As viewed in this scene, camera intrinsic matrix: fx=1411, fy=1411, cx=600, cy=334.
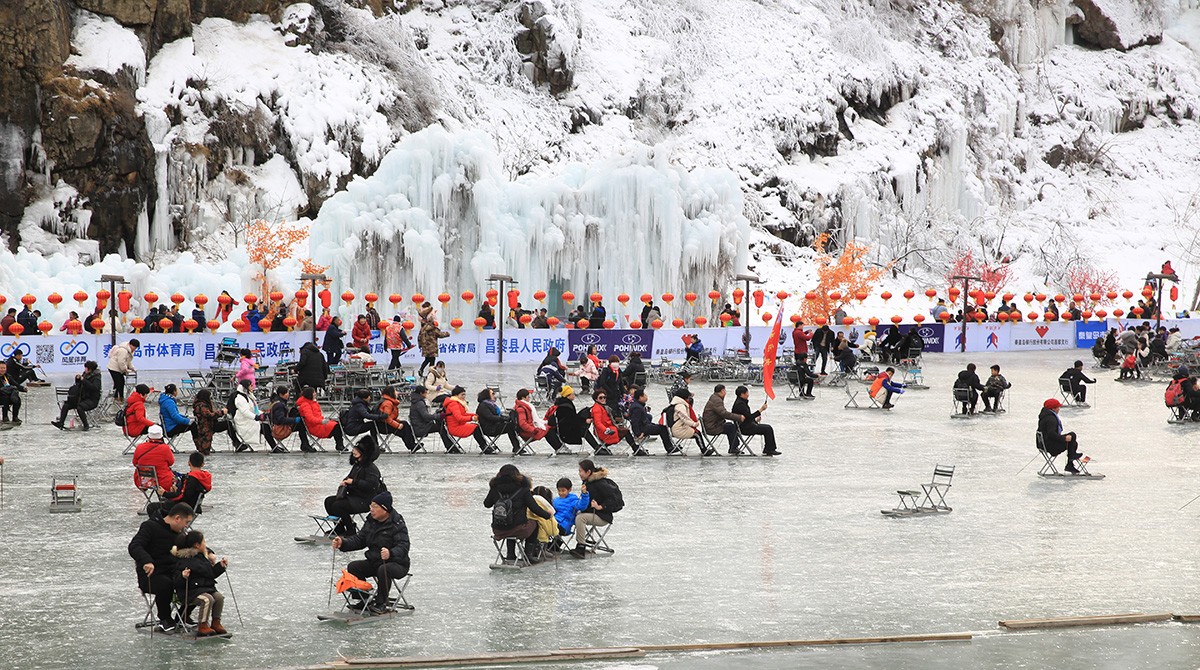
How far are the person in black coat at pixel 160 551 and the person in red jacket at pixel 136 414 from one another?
8.46m

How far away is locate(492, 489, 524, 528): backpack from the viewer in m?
13.1

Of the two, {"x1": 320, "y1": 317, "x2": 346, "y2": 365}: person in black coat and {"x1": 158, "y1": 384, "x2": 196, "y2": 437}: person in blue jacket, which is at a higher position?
{"x1": 320, "y1": 317, "x2": 346, "y2": 365}: person in black coat

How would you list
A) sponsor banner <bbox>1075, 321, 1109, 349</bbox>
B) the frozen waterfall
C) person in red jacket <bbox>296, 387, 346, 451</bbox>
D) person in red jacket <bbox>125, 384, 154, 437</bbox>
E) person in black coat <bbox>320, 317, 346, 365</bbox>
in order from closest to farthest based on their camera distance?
person in red jacket <bbox>125, 384, 154, 437</bbox> < person in red jacket <bbox>296, 387, 346, 451</bbox> < person in black coat <bbox>320, 317, 346, 365</bbox> < the frozen waterfall < sponsor banner <bbox>1075, 321, 1109, 349</bbox>

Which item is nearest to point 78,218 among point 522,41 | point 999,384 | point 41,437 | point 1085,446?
point 522,41

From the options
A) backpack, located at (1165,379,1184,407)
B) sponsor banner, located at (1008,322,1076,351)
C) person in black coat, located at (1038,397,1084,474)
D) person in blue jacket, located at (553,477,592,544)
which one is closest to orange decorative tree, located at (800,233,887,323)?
sponsor banner, located at (1008,322,1076,351)

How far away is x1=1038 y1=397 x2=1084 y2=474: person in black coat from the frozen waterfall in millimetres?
20976

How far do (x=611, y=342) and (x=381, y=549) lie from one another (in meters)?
23.4

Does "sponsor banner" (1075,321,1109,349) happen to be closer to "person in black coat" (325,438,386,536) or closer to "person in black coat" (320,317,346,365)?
"person in black coat" (320,317,346,365)

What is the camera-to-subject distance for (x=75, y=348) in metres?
30.9

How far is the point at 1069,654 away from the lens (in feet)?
35.8

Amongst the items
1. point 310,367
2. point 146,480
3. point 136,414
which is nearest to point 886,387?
point 310,367

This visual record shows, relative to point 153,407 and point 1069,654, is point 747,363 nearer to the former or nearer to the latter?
point 153,407

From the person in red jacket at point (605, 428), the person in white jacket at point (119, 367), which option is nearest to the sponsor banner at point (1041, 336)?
the person in red jacket at point (605, 428)

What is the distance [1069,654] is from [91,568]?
28.2 feet
